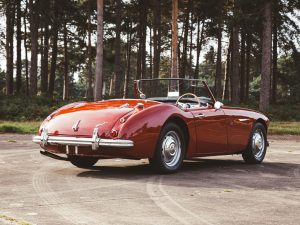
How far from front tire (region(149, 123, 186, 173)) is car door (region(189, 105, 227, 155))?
423 mm

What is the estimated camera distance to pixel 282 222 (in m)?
4.27

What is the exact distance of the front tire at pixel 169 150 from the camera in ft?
23.5

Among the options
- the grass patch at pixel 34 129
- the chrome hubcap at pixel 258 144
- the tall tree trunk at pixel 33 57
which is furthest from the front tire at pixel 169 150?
the tall tree trunk at pixel 33 57

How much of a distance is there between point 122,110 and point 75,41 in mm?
39412

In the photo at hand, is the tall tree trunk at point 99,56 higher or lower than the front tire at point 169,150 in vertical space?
higher

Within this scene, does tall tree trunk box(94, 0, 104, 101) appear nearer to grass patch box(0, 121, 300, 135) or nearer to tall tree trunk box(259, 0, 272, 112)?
grass patch box(0, 121, 300, 135)

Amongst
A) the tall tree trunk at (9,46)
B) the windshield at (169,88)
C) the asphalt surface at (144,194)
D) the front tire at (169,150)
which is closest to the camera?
the asphalt surface at (144,194)

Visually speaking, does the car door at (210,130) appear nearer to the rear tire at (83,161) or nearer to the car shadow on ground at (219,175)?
the car shadow on ground at (219,175)

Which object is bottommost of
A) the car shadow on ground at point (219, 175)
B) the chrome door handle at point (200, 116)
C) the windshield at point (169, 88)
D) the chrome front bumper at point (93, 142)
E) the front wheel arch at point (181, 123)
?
the car shadow on ground at point (219, 175)

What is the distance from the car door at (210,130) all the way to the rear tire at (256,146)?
877 mm

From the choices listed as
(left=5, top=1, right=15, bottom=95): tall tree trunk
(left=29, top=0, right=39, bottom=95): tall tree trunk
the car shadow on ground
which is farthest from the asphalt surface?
(left=5, top=1, right=15, bottom=95): tall tree trunk

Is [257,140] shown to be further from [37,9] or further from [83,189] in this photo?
[37,9]

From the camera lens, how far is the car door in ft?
25.8

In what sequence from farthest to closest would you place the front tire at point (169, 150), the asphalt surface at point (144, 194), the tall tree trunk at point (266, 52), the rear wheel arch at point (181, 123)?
the tall tree trunk at point (266, 52), the rear wheel arch at point (181, 123), the front tire at point (169, 150), the asphalt surface at point (144, 194)
